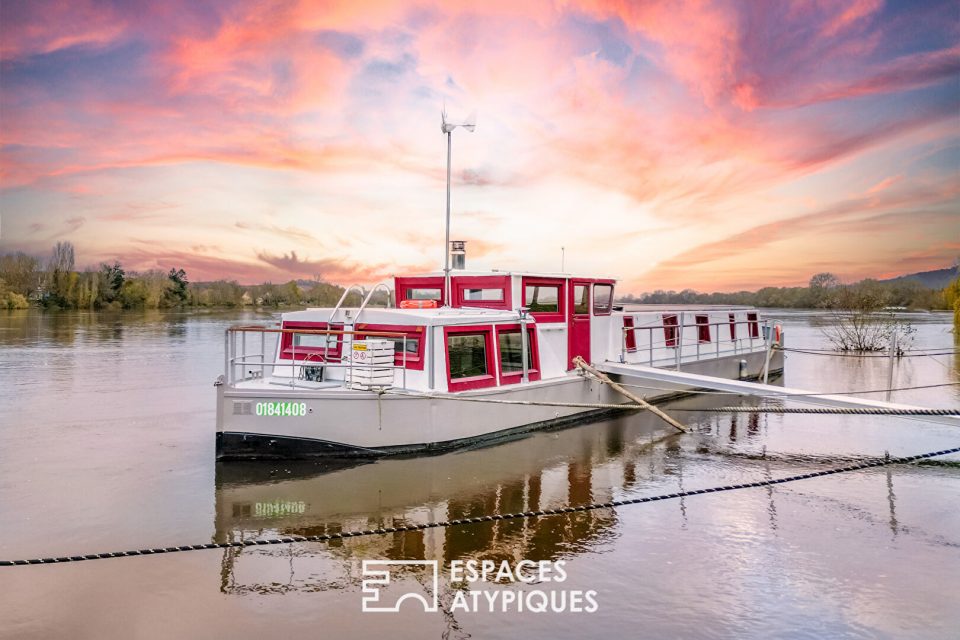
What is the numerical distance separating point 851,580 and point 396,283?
37.2ft

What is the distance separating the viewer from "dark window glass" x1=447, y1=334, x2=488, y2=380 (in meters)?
12.3

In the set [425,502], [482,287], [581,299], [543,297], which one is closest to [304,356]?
[482,287]

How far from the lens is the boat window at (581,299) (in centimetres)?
1566

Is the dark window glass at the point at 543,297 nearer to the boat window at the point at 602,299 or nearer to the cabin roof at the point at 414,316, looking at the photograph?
the cabin roof at the point at 414,316

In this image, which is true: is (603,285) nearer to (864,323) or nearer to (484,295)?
(484,295)

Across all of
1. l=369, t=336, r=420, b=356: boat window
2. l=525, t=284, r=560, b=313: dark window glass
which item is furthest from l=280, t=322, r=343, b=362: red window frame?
l=525, t=284, r=560, b=313: dark window glass

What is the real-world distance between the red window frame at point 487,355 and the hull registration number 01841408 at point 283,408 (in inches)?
109

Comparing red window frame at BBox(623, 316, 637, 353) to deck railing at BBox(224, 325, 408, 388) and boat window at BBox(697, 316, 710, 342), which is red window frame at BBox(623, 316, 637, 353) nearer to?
boat window at BBox(697, 316, 710, 342)

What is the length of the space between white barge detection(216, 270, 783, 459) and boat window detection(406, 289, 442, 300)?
3 centimetres

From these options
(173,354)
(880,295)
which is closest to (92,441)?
(173,354)

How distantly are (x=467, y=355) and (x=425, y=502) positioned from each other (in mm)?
3841

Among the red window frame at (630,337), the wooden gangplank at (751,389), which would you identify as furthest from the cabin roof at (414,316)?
the red window frame at (630,337)

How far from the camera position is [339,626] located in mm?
5984

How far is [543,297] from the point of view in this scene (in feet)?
49.3
